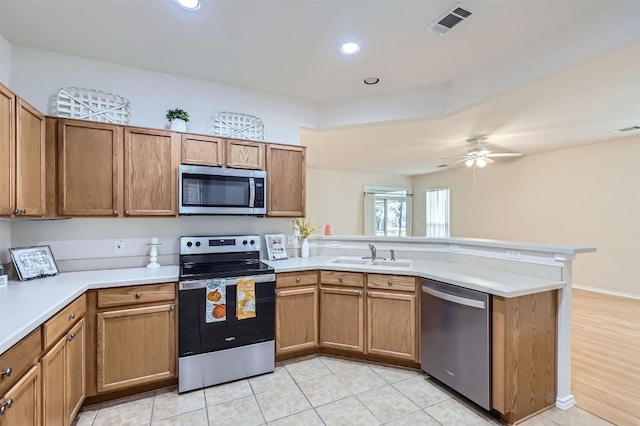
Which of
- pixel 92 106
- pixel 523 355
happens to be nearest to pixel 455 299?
pixel 523 355

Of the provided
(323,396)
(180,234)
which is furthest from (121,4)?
(323,396)

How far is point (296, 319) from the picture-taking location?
2.82 metres

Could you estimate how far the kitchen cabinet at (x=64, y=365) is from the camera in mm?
1553

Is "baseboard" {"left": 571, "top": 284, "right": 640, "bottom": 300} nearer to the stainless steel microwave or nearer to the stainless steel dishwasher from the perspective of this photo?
the stainless steel dishwasher

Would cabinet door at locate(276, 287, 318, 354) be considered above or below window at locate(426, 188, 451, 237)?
below

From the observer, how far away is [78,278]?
226 centimetres

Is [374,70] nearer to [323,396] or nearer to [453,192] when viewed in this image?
[323,396]

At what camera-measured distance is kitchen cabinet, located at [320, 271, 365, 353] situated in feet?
9.25

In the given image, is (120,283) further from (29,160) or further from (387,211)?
(387,211)

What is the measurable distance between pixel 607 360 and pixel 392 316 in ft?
6.95

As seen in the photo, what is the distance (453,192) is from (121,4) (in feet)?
25.3

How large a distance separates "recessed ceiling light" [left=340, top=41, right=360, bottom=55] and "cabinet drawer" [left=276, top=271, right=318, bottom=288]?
1924mm

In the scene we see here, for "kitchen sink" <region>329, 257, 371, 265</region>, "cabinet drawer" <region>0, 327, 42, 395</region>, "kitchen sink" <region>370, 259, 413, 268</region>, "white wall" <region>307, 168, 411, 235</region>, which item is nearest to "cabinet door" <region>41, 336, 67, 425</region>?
"cabinet drawer" <region>0, 327, 42, 395</region>

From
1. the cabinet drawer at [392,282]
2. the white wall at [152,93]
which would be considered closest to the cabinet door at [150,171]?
the white wall at [152,93]
